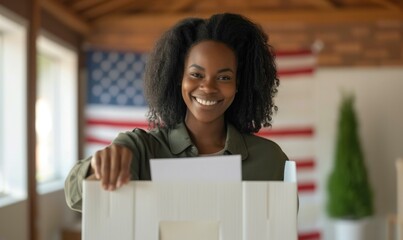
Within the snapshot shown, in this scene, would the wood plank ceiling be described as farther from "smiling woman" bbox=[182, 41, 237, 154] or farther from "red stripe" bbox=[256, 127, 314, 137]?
"smiling woman" bbox=[182, 41, 237, 154]

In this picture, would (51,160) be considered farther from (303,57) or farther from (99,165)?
(99,165)

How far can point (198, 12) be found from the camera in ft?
A: 20.3

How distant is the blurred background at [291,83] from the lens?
5871 mm

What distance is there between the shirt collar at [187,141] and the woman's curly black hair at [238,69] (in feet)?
0.18

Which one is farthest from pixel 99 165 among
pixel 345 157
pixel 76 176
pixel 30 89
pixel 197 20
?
pixel 345 157

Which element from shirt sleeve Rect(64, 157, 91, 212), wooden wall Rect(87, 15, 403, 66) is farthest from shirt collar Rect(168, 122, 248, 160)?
wooden wall Rect(87, 15, 403, 66)

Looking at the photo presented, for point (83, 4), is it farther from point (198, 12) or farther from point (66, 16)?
point (198, 12)

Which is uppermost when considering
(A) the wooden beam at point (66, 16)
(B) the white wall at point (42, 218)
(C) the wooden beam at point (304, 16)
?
(C) the wooden beam at point (304, 16)

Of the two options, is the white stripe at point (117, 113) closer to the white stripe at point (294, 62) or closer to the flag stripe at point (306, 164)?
the white stripe at point (294, 62)

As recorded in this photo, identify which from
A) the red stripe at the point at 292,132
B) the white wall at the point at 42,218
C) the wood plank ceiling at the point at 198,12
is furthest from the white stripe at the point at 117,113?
the red stripe at the point at 292,132

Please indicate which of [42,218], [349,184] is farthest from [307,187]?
[42,218]

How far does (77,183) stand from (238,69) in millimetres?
493

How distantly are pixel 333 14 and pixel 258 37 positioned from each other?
480 centimetres

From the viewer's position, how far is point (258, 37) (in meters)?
1.46
